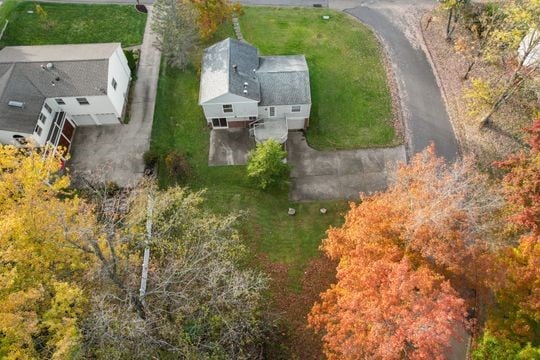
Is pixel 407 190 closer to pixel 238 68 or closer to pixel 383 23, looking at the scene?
pixel 238 68

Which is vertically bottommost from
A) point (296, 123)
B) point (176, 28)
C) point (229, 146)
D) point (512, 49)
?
point (229, 146)

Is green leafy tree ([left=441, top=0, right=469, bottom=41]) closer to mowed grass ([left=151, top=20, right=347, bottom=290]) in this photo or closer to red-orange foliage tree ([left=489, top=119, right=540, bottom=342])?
red-orange foliage tree ([left=489, top=119, right=540, bottom=342])

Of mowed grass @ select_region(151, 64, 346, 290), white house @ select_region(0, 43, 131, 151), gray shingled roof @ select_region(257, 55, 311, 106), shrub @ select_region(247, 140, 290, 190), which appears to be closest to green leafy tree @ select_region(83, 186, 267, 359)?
mowed grass @ select_region(151, 64, 346, 290)

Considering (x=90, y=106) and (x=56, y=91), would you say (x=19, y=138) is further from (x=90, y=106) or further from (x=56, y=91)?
(x=90, y=106)

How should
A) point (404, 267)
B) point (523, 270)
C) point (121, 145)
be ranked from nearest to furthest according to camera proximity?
point (404, 267) < point (523, 270) < point (121, 145)

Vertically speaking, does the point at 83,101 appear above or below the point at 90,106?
above

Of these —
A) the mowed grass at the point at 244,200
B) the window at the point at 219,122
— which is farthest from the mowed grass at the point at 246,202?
the window at the point at 219,122

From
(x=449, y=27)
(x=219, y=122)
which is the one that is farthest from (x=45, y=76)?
(x=449, y=27)
